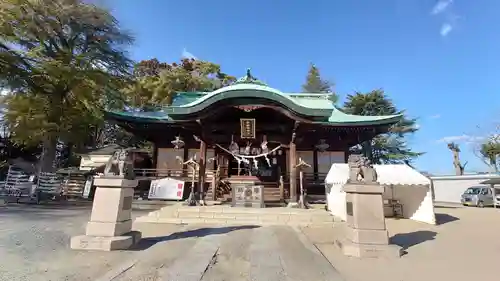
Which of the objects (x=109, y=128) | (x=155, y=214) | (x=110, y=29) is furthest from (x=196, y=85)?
(x=155, y=214)

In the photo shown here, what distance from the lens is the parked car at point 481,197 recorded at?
810 inches

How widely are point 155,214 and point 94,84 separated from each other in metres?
12.4

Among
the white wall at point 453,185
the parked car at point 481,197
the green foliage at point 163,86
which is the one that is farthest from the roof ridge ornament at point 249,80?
the white wall at point 453,185

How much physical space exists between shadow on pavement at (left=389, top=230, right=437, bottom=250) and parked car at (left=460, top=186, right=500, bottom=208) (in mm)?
18007

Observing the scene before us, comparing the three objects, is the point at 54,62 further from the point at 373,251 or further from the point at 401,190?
the point at 401,190

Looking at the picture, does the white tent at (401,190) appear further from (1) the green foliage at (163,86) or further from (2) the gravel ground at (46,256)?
(1) the green foliage at (163,86)

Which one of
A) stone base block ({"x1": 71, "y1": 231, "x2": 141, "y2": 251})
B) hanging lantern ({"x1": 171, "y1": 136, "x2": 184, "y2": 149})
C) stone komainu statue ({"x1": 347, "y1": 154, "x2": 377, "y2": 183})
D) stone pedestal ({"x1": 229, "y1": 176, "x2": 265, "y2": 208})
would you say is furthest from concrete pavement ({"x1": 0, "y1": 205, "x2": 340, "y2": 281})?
hanging lantern ({"x1": 171, "y1": 136, "x2": 184, "y2": 149})

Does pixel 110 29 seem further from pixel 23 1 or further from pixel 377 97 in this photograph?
Result: pixel 377 97

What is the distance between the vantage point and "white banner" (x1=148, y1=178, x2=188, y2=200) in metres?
13.5

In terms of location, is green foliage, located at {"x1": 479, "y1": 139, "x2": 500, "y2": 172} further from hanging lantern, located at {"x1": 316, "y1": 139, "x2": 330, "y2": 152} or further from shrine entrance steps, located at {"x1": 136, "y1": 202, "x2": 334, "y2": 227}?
shrine entrance steps, located at {"x1": 136, "y1": 202, "x2": 334, "y2": 227}

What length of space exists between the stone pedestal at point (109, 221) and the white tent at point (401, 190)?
7408 millimetres

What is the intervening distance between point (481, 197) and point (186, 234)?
80.7ft

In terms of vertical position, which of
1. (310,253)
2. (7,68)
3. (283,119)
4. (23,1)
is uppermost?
(23,1)

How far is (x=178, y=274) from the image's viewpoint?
3.99 meters
